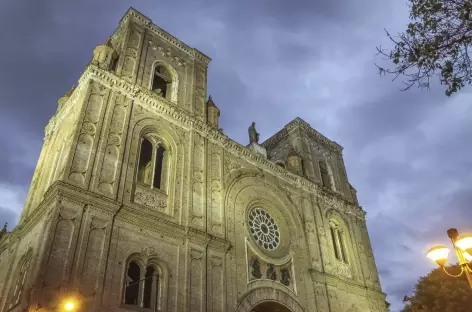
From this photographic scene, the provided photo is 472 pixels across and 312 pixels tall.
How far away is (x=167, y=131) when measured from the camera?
58.9 feet

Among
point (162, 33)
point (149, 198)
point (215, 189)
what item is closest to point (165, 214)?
point (149, 198)

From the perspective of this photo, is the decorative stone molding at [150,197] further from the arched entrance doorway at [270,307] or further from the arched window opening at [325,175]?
the arched window opening at [325,175]

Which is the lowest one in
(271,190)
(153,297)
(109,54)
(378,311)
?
(153,297)

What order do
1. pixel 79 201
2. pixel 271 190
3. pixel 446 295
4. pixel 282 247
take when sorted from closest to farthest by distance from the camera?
pixel 79 201 < pixel 446 295 < pixel 282 247 < pixel 271 190

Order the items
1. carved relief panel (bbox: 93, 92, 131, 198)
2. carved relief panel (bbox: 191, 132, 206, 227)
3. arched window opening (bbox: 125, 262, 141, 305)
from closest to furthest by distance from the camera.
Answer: arched window opening (bbox: 125, 262, 141, 305), carved relief panel (bbox: 93, 92, 131, 198), carved relief panel (bbox: 191, 132, 206, 227)

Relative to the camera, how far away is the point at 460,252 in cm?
798

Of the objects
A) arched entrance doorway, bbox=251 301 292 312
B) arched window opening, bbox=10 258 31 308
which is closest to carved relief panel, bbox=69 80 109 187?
arched window opening, bbox=10 258 31 308

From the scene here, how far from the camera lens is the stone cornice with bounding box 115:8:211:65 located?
20.9 metres

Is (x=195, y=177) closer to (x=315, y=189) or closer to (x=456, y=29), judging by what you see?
(x=315, y=189)

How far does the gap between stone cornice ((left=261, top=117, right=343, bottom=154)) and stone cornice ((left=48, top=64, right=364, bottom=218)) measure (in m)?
5.54

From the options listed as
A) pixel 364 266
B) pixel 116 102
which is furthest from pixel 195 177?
pixel 364 266

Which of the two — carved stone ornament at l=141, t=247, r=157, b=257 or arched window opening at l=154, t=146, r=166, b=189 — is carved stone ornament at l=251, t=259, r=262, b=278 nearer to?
carved stone ornament at l=141, t=247, r=157, b=257

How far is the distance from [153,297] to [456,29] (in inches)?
444

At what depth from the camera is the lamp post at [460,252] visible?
25.1ft
